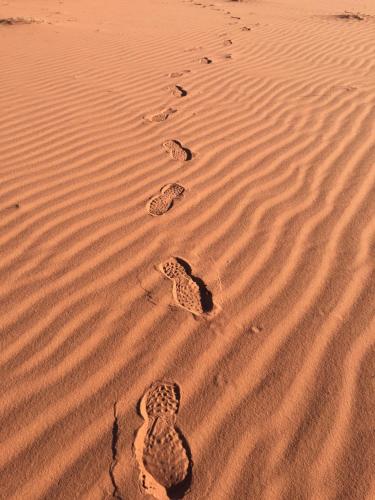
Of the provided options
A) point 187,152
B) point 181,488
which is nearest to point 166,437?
point 181,488

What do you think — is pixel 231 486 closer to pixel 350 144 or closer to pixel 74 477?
pixel 74 477

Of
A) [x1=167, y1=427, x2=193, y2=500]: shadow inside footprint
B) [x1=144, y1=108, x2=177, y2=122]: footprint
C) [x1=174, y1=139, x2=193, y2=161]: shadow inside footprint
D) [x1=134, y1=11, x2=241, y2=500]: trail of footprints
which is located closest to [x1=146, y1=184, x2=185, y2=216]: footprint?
[x1=174, y1=139, x2=193, y2=161]: shadow inside footprint

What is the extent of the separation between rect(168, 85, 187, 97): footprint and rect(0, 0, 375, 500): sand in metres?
0.03

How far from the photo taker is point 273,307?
198 cm

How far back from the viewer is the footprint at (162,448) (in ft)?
4.58

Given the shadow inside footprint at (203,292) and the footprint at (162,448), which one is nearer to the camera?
the footprint at (162,448)

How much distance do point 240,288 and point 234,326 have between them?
0.25 metres

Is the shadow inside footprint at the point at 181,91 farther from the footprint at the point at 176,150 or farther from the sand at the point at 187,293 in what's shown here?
the footprint at the point at 176,150

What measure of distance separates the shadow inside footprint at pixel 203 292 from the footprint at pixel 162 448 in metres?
0.44

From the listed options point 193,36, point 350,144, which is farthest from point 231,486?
point 193,36

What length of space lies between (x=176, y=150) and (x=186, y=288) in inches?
62.0

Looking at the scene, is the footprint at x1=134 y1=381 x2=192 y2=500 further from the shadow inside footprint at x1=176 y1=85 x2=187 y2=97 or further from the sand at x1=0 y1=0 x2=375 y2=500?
the shadow inside footprint at x1=176 y1=85 x2=187 y2=97

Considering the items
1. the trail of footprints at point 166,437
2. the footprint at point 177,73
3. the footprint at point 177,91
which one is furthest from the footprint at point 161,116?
the trail of footprints at point 166,437

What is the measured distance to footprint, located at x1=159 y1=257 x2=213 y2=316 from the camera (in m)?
1.99
